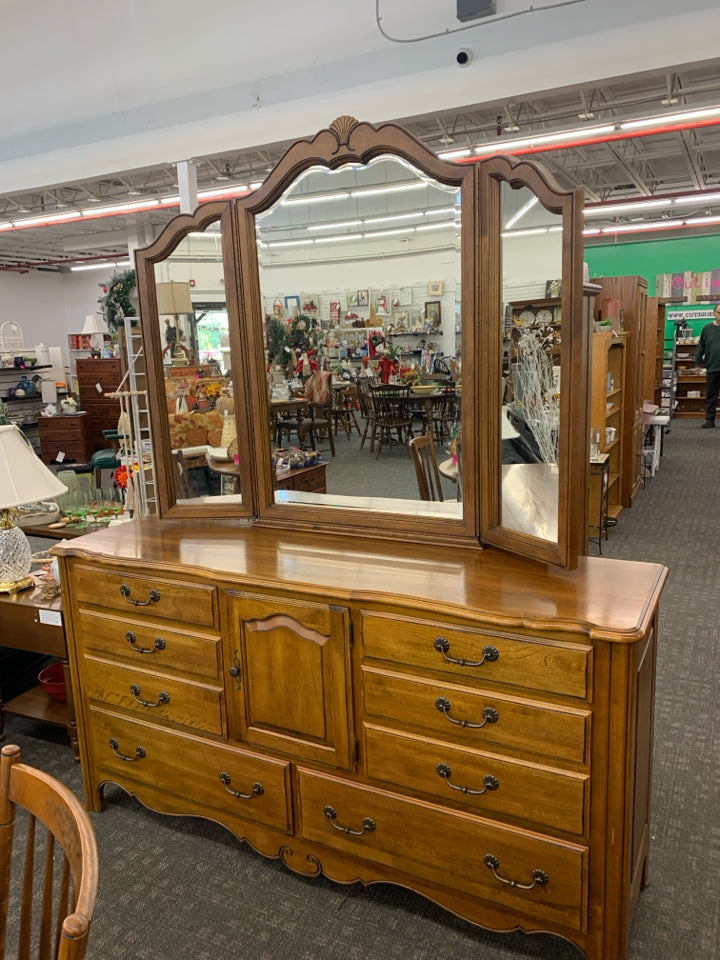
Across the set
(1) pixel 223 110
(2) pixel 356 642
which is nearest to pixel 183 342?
(2) pixel 356 642

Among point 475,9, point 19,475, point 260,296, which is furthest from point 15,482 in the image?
point 475,9

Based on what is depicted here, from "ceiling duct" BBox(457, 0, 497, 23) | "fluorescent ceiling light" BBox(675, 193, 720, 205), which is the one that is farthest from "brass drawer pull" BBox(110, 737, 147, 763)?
"fluorescent ceiling light" BBox(675, 193, 720, 205)

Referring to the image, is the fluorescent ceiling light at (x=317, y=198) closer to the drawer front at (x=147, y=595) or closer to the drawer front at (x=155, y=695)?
the drawer front at (x=147, y=595)

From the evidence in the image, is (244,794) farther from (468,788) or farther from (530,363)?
(530,363)

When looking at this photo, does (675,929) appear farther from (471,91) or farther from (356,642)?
(471,91)

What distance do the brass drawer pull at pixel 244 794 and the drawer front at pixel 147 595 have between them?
50 cm

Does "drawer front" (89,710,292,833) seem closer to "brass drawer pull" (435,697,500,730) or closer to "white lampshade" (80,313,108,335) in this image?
"brass drawer pull" (435,697,500,730)

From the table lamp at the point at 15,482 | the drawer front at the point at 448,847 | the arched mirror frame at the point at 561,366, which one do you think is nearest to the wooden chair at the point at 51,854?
the drawer front at the point at 448,847

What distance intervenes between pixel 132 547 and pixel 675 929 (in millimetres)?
1964

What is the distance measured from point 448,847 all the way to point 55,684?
6.11ft

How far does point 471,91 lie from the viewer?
499cm

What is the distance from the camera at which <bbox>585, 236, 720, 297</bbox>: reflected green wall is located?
44.4 ft

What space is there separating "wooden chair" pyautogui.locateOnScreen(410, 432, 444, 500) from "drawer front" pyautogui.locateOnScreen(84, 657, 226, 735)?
35.5 inches

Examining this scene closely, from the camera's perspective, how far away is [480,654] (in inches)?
69.4
